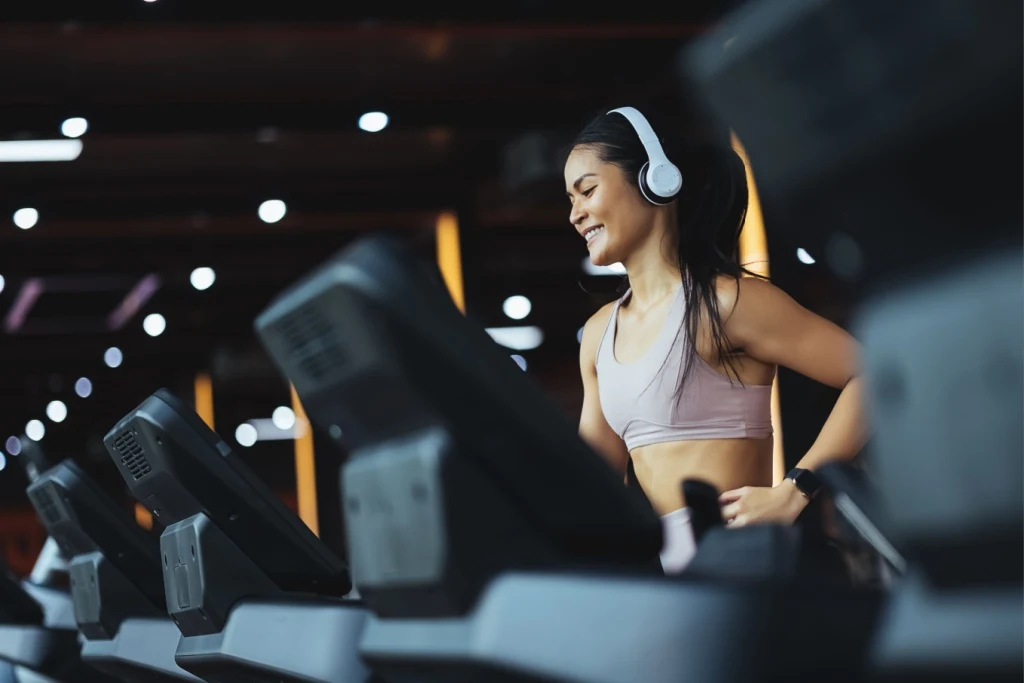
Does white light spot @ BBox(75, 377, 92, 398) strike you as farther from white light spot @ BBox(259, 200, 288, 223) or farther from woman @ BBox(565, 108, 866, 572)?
woman @ BBox(565, 108, 866, 572)

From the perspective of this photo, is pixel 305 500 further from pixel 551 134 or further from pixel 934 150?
pixel 934 150

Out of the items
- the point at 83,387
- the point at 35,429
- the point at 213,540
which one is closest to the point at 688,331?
the point at 213,540

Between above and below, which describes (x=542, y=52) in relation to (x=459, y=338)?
above

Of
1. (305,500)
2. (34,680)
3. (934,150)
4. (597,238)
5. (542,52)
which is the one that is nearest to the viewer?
(934,150)

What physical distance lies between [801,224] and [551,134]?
7355 mm

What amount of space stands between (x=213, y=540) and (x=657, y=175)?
71 cm

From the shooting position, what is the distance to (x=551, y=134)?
7852 mm

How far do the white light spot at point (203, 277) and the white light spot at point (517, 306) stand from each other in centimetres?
274

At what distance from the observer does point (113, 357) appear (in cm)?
1338

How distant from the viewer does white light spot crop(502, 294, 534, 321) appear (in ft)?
41.1

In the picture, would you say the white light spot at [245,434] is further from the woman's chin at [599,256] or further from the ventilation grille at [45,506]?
the woman's chin at [599,256]

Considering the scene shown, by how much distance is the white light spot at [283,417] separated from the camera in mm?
17008

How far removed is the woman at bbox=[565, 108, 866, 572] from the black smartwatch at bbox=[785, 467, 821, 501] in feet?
0.44

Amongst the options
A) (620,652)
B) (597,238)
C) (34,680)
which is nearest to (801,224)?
(620,652)
